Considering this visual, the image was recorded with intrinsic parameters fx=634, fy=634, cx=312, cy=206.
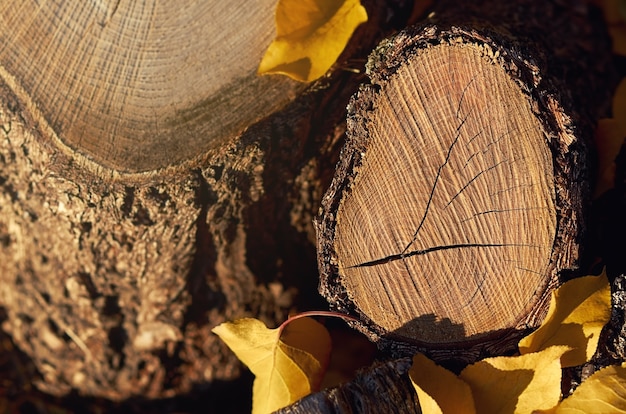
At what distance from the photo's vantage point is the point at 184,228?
1346mm

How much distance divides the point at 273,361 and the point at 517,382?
45 cm

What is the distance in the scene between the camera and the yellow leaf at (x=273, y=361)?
1.22 metres

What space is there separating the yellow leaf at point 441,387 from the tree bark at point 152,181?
0.52m

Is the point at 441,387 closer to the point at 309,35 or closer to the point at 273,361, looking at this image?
the point at 273,361

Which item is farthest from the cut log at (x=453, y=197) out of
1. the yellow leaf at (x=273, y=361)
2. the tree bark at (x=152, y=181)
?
the tree bark at (x=152, y=181)

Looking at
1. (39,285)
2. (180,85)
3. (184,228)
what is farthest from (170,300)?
(180,85)

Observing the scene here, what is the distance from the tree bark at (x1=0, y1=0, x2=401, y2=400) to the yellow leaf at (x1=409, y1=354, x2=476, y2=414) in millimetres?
523

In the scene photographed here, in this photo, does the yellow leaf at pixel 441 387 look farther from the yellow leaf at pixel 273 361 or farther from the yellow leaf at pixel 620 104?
the yellow leaf at pixel 620 104

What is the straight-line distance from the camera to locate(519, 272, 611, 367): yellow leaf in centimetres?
107

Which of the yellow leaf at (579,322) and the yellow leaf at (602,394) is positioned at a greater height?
the yellow leaf at (579,322)

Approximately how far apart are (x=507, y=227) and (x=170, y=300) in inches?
31.5

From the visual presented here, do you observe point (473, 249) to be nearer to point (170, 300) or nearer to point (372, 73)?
point (372, 73)

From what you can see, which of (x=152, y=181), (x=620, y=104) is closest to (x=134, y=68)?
(x=152, y=181)

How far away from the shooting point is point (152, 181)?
124 centimetres
